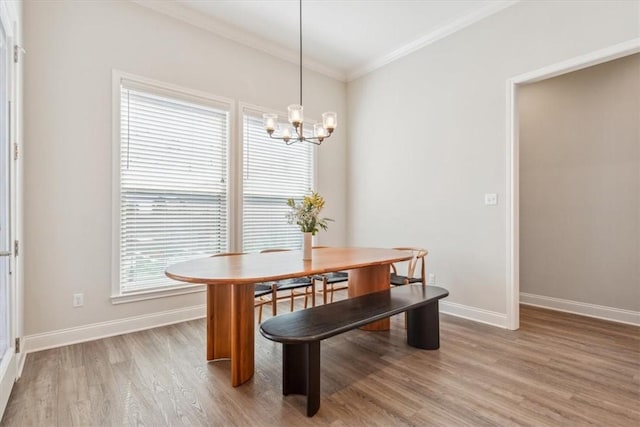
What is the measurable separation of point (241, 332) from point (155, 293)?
1.63m

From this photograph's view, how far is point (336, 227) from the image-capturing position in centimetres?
502

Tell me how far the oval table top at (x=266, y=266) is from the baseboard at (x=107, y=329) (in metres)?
1.24

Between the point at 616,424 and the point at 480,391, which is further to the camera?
the point at 480,391

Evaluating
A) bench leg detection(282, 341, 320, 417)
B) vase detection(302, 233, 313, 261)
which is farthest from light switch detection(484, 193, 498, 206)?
bench leg detection(282, 341, 320, 417)

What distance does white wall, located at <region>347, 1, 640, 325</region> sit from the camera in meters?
3.01

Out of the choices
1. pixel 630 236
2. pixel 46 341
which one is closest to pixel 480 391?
pixel 630 236

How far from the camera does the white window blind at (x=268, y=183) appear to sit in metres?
4.07

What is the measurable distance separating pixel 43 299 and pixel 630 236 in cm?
559

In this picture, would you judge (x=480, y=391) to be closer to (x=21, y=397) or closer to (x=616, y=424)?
(x=616, y=424)

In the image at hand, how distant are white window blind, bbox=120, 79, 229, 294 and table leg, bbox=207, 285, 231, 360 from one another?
3.88 feet

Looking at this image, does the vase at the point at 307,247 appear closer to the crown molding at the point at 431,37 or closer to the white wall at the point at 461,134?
the white wall at the point at 461,134

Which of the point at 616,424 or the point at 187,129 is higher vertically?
the point at 187,129

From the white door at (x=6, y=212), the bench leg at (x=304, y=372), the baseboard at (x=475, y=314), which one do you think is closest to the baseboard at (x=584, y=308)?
the baseboard at (x=475, y=314)

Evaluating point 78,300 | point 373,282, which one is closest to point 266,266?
point 373,282
